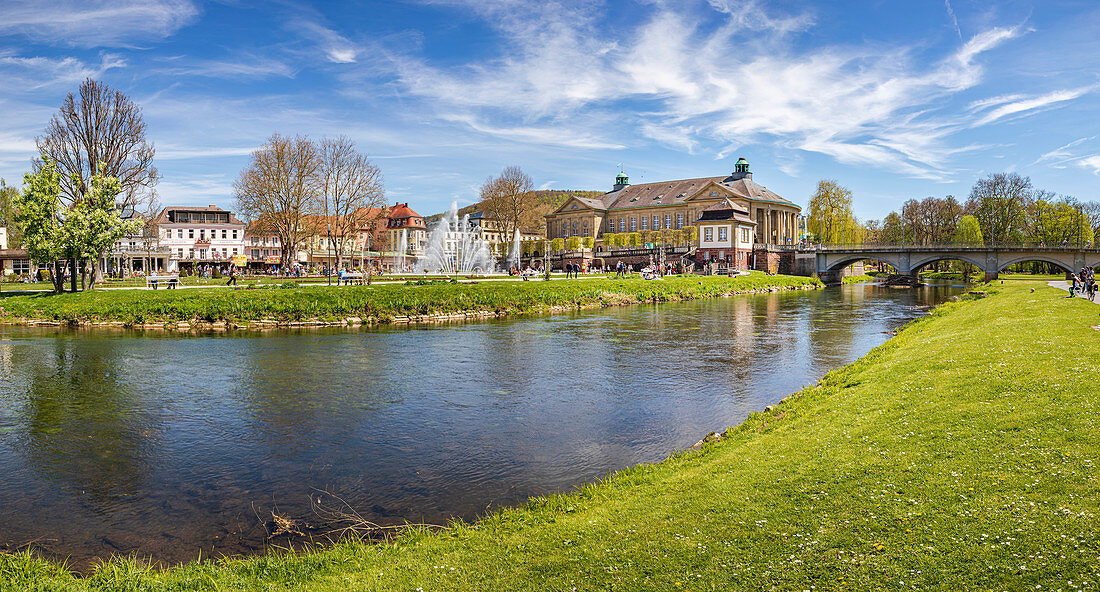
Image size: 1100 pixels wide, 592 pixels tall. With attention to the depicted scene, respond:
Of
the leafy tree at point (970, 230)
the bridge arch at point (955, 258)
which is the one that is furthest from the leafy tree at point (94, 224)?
the leafy tree at point (970, 230)

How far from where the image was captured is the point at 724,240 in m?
95.3

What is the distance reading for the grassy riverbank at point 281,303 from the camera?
36219mm

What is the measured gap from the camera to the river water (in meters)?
9.80

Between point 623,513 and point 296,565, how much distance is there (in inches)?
145

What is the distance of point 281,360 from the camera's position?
23.9 meters

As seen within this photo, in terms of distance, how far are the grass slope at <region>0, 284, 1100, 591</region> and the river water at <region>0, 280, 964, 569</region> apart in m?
1.71

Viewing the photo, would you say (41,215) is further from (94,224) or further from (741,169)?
(741,169)

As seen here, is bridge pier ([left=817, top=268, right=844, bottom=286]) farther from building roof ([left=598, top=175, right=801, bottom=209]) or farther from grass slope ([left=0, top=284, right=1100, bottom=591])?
grass slope ([left=0, top=284, right=1100, bottom=591])

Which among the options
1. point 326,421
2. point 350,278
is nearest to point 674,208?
point 350,278

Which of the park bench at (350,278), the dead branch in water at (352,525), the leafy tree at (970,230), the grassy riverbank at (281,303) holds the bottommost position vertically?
the dead branch in water at (352,525)

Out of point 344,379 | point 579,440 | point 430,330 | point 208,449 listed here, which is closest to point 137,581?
point 208,449

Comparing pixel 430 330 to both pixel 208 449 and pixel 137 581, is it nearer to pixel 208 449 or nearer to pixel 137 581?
pixel 208 449

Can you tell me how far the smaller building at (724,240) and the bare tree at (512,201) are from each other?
25.4m

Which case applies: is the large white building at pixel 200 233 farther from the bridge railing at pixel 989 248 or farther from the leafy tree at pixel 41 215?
the bridge railing at pixel 989 248
